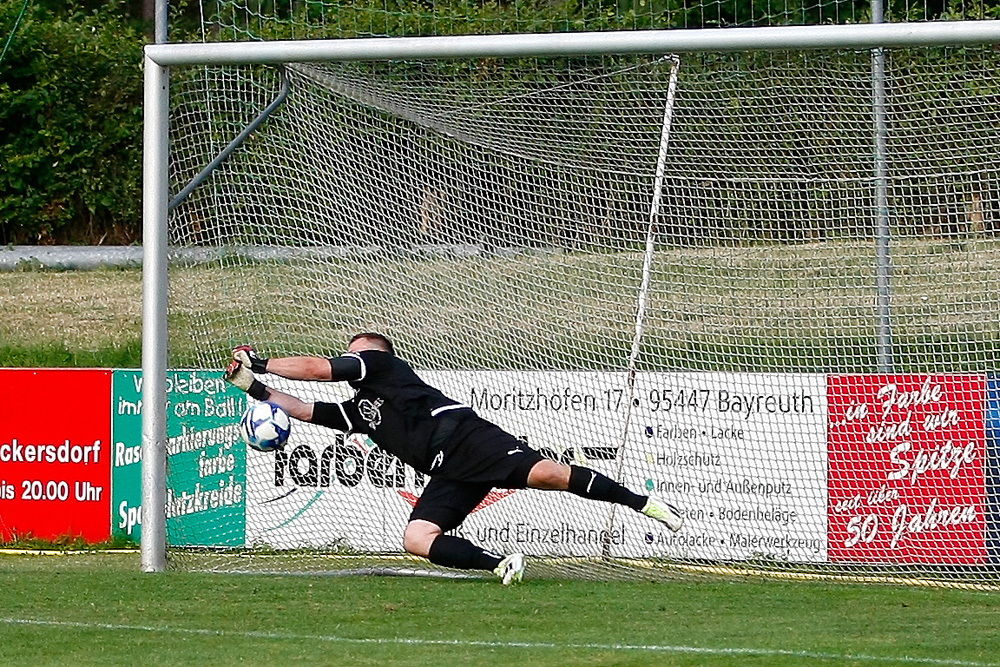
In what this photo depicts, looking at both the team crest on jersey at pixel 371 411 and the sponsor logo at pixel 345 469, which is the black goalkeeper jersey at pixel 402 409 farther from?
the sponsor logo at pixel 345 469

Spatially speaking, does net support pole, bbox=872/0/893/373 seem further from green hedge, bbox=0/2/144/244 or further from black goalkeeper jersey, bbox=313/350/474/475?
green hedge, bbox=0/2/144/244

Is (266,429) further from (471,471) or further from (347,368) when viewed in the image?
(471,471)

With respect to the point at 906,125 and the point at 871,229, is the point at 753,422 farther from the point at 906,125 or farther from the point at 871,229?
the point at 906,125

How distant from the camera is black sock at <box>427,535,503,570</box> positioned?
343 inches

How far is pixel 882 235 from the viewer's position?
916cm

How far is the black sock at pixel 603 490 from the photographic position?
8.78 meters

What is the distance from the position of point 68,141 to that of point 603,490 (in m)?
8.57

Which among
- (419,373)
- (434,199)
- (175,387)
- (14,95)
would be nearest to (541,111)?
(434,199)

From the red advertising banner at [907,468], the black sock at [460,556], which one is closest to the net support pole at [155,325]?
the black sock at [460,556]

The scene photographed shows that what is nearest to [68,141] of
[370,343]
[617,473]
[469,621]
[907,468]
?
[370,343]

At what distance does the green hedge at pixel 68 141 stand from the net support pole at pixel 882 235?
8154 millimetres

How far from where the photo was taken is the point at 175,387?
9773 millimetres

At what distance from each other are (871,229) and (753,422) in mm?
1331

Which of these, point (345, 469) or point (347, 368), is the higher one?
point (347, 368)
